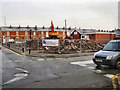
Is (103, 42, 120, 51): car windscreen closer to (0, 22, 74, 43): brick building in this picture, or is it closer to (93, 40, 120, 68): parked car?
(93, 40, 120, 68): parked car

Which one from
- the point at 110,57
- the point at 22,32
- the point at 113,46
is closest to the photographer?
the point at 110,57

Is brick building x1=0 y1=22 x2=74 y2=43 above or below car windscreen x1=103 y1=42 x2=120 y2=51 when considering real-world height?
above

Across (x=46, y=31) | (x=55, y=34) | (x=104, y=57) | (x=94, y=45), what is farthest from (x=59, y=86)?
(x=46, y=31)

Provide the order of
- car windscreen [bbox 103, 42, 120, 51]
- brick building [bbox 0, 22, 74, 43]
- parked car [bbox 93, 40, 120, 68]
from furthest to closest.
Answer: brick building [bbox 0, 22, 74, 43]
car windscreen [bbox 103, 42, 120, 51]
parked car [bbox 93, 40, 120, 68]

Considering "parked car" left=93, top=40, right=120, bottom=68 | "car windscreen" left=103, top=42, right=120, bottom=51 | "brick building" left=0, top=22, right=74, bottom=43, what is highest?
"brick building" left=0, top=22, right=74, bottom=43

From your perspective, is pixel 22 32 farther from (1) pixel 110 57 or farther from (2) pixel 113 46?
(1) pixel 110 57

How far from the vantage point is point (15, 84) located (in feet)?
18.7

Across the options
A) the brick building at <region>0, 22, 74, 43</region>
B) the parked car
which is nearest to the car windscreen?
the parked car

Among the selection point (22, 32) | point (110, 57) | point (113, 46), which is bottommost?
point (110, 57)

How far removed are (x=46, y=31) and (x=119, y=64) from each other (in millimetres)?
75489

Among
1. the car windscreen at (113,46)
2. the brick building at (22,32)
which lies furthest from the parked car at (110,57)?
the brick building at (22,32)

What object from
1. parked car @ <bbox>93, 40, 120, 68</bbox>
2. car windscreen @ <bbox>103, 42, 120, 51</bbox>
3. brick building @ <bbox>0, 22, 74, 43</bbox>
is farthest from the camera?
brick building @ <bbox>0, 22, 74, 43</bbox>

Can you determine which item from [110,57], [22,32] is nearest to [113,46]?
[110,57]

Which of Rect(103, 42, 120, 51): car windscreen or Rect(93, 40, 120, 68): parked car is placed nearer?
Rect(93, 40, 120, 68): parked car
